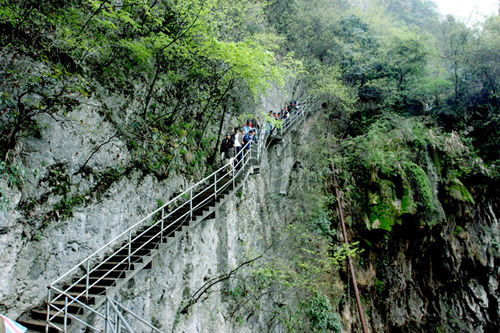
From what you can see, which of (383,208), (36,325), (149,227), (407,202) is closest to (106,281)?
(36,325)

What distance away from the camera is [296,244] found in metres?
14.2

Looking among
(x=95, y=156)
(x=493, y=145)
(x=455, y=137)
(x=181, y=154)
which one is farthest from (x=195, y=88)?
(x=493, y=145)

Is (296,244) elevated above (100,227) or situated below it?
above

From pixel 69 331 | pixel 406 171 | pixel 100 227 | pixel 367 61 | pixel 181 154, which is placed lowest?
pixel 69 331

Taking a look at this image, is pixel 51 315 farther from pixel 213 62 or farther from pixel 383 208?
pixel 383 208

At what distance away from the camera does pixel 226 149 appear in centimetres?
1198

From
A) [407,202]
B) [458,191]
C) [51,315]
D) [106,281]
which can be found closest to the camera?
[51,315]

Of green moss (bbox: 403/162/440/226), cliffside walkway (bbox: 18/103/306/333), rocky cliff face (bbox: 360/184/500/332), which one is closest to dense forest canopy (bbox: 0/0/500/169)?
cliffside walkway (bbox: 18/103/306/333)

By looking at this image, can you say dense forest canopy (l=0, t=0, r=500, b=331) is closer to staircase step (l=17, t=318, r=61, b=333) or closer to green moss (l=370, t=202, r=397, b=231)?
green moss (l=370, t=202, r=397, b=231)

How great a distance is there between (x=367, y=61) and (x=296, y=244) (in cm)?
1493

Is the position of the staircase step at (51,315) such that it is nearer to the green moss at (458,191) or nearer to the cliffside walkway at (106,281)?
the cliffside walkway at (106,281)

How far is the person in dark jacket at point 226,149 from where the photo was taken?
1192cm

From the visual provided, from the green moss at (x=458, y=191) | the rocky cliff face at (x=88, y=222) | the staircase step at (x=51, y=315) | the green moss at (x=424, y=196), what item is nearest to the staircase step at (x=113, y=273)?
the rocky cliff face at (x=88, y=222)

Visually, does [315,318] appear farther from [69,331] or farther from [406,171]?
[69,331]
